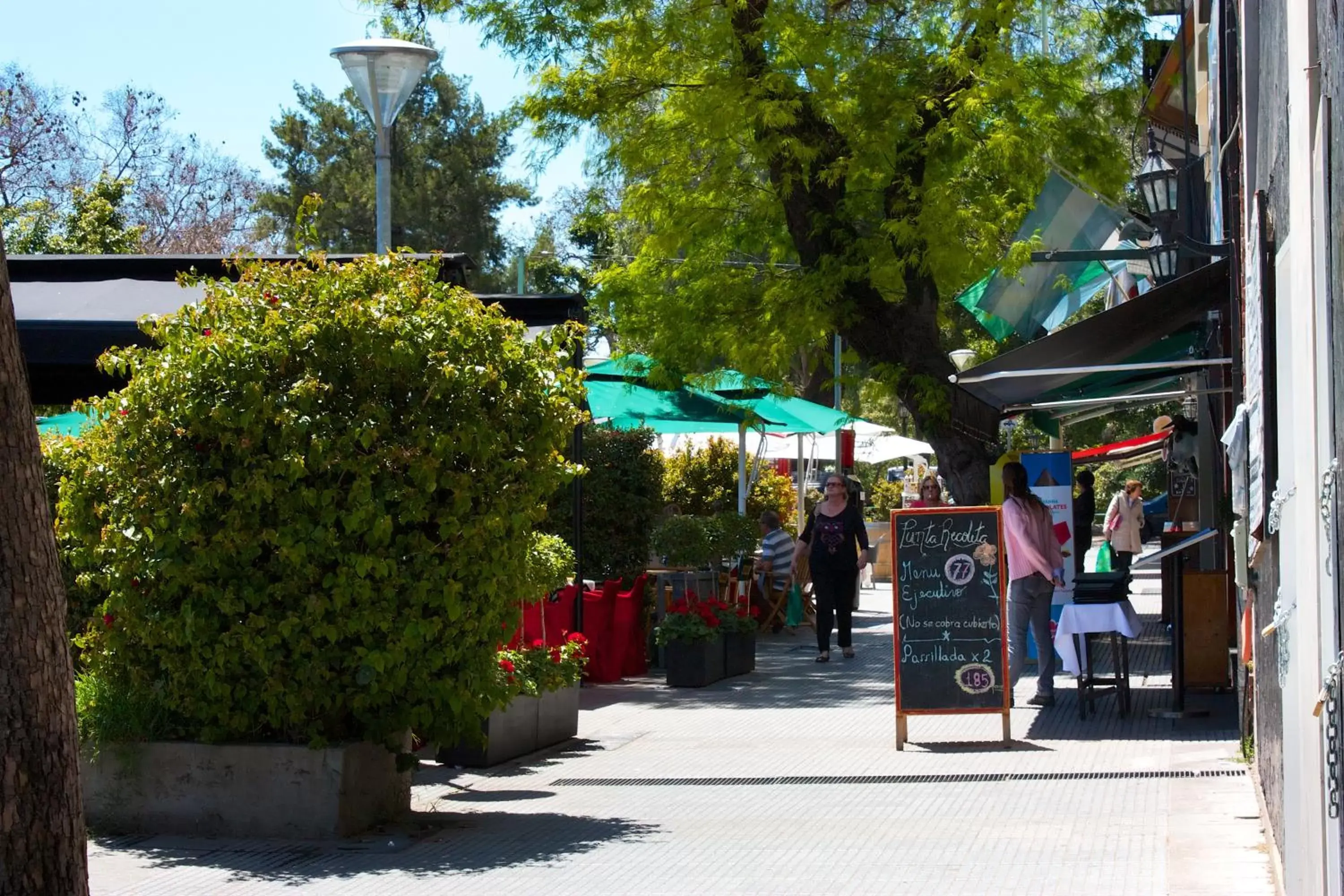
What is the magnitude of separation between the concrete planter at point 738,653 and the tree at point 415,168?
31.7 m

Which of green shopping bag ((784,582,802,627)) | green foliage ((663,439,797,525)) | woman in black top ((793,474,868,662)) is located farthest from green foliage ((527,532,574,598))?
green foliage ((663,439,797,525))

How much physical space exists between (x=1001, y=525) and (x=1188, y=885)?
406cm

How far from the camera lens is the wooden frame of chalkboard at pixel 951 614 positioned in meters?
9.80

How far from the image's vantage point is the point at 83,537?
7.64 metres

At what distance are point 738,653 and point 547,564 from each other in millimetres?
5296

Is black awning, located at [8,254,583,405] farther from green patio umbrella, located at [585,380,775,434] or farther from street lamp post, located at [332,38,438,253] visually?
green patio umbrella, located at [585,380,775,434]

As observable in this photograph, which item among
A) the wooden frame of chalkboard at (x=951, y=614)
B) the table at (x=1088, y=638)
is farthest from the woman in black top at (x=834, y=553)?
the wooden frame of chalkboard at (x=951, y=614)

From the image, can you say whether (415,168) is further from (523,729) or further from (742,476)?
(523,729)

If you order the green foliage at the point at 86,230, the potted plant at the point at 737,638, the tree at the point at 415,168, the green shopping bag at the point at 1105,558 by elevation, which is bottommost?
the potted plant at the point at 737,638

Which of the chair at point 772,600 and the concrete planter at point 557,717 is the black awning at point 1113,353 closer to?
the concrete planter at point 557,717

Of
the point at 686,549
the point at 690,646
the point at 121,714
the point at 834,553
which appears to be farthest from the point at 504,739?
the point at 686,549

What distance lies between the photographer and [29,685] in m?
4.16

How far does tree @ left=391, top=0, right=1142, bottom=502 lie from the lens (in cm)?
1605

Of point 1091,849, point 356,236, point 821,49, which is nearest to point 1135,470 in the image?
point 356,236
